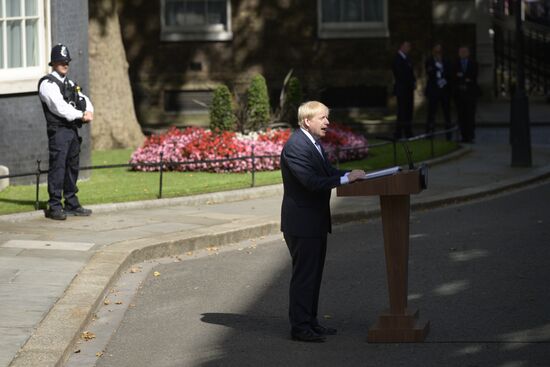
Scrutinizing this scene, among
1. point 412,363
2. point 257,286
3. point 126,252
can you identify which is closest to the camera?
point 412,363

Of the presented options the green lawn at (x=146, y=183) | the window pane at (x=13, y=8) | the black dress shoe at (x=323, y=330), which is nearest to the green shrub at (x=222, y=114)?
the green lawn at (x=146, y=183)

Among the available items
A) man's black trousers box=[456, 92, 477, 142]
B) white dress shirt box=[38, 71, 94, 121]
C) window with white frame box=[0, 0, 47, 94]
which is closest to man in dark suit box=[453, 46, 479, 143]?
man's black trousers box=[456, 92, 477, 142]

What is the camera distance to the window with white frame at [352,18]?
30.0 metres

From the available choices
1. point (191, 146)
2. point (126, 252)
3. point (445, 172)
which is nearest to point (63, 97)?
point (126, 252)

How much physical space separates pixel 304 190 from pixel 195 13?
20.9 m

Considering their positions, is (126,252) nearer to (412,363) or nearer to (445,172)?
(412,363)

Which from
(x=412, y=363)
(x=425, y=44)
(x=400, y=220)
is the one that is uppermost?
(x=425, y=44)

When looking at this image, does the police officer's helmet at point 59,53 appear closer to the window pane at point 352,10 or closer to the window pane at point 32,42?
the window pane at point 32,42

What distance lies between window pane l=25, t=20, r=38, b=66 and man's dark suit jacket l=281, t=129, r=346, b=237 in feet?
30.7

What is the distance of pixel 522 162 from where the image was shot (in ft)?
66.6

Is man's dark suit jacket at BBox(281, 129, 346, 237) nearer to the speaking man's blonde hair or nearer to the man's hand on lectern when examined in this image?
the speaking man's blonde hair

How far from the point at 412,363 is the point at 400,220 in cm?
111

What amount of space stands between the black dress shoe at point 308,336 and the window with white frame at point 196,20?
2091 centimetres

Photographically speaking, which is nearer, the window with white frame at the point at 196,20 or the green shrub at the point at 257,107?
the green shrub at the point at 257,107
